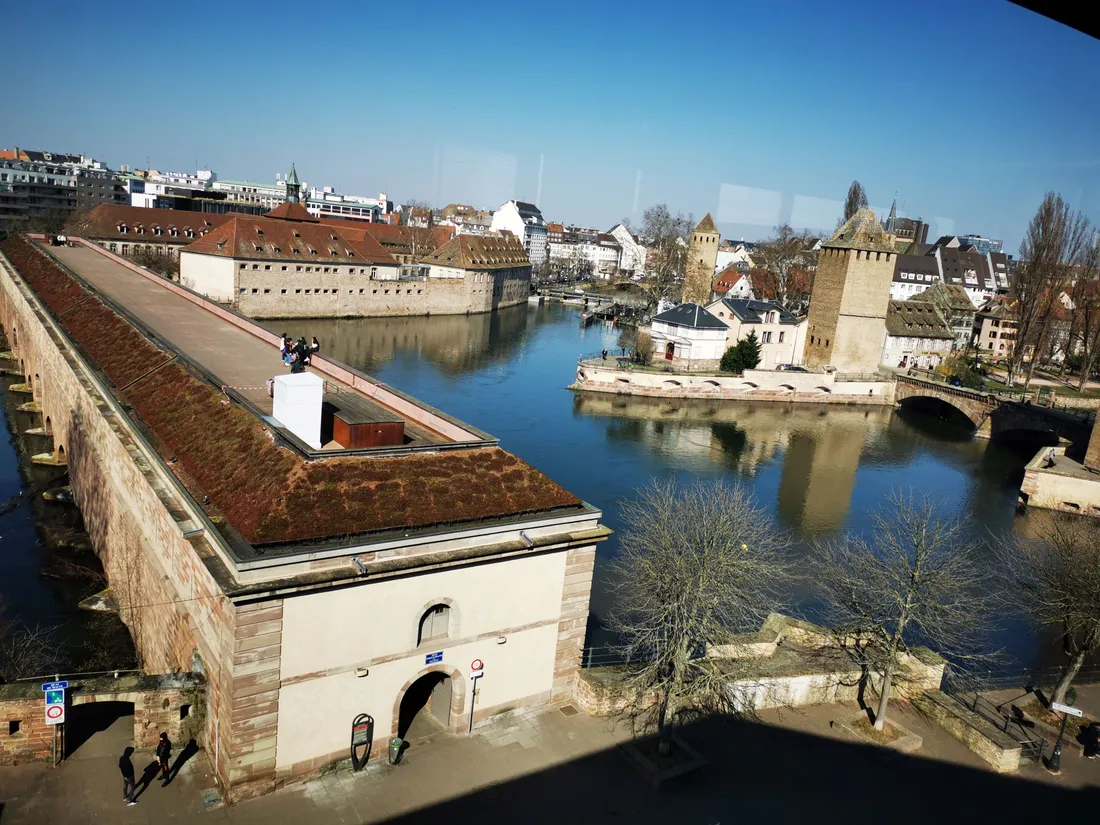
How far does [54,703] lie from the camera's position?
725 cm

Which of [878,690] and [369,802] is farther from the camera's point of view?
[878,690]

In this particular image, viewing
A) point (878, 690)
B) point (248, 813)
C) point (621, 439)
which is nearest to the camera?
point (248, 813)

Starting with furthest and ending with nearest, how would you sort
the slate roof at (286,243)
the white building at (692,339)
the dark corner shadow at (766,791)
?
1. the slate roof at (286,243)
2. the white building at (692,339)
3. the dark corner shadow at (766,791)

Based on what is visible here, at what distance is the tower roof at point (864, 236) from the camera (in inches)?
1409

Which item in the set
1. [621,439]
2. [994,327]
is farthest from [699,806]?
[994,327]

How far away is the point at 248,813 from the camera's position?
7.23 metres

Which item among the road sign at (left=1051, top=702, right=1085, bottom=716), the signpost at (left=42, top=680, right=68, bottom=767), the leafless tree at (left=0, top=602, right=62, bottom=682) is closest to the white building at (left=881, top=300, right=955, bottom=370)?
the road sign at (left=1051, top=702, right=1085, bottom=716)

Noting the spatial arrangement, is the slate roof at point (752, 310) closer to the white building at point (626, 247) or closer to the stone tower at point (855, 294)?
the stone tower at point (855, 294)

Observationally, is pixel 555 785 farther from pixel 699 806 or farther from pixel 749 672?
pixel 749 672

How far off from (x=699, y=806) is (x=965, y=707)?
407 centimetres

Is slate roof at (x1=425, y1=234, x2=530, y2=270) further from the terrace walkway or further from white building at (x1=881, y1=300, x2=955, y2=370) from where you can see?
the terrace walkway

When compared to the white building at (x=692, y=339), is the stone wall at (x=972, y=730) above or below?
below

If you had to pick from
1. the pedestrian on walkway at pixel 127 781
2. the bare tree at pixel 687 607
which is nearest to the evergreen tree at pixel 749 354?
the bare tree at pixel 687 607

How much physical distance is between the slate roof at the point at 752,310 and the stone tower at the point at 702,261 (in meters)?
10.6
